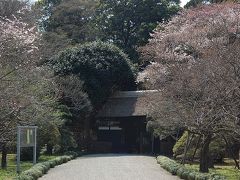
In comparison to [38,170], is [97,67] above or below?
above

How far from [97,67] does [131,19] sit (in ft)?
40.6

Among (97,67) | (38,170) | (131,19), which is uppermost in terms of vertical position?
(131,19)

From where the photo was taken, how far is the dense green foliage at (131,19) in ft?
149

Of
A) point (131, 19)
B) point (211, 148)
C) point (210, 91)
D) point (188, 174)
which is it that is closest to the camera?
point (210, 91)

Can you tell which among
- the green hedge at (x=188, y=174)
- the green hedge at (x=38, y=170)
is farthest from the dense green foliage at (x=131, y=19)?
the green hedge at (x=188, y=174)

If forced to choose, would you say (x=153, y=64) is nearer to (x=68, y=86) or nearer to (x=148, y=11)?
(x=68, y=86)

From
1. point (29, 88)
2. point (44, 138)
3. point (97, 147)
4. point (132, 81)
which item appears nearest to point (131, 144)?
point (97, 147)

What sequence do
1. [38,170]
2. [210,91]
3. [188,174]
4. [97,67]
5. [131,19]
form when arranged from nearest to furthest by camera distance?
[210,91], [188,174], [38,170], [97,67], [131,19]

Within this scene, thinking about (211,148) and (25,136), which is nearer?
(25,136)

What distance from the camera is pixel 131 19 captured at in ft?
157

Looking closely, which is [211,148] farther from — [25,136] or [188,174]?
[25,136]

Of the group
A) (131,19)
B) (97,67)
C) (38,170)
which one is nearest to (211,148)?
(38,170)

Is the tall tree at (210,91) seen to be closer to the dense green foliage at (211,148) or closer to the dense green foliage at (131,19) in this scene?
the dense green foliage at (211,148)

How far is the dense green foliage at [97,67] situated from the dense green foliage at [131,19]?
6.53 metres
